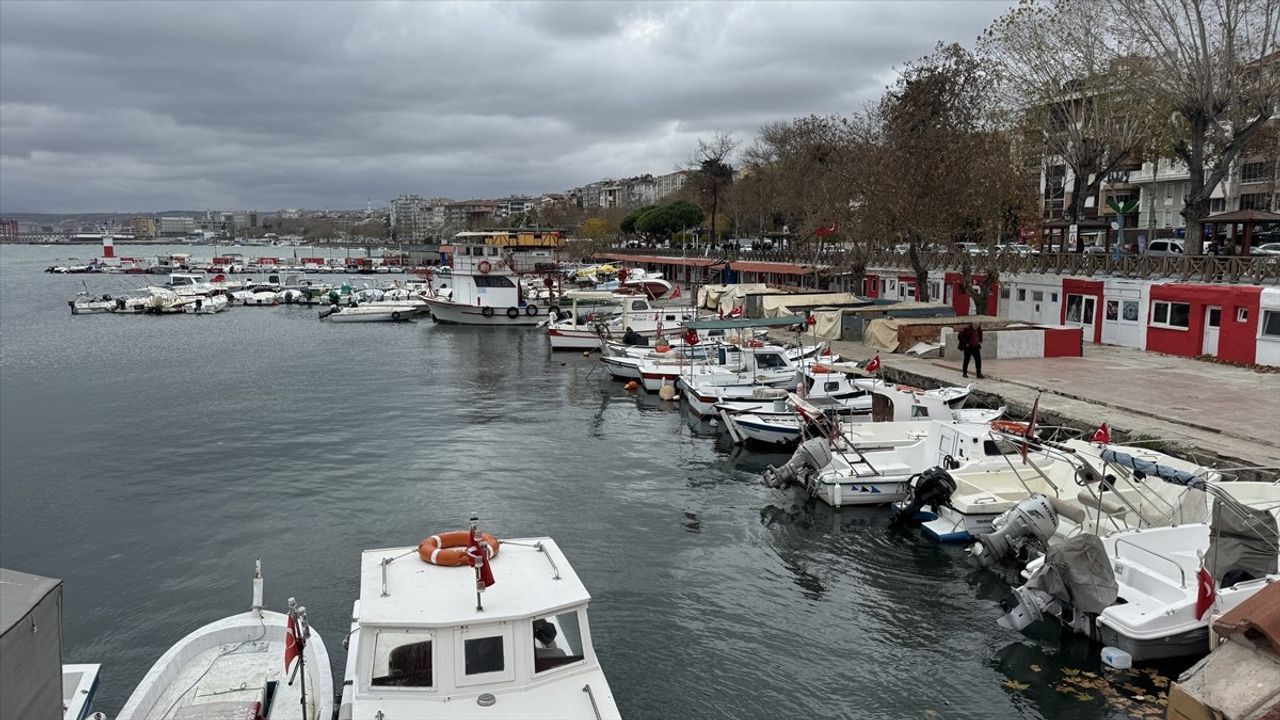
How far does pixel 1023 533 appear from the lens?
15961mm

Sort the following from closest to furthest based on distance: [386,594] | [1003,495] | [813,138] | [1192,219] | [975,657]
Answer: [386,594]
[975,657]
[1003,495]
[1192,219]
[813,138]

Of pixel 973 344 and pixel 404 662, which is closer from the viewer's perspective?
pixel 404 662

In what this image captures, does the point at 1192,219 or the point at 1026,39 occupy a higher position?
the point at 1026,39

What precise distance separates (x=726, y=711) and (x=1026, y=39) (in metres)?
40.7

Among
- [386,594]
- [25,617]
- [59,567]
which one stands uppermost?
[25,617]

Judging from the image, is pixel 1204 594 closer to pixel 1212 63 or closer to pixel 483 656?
pixel 483 656

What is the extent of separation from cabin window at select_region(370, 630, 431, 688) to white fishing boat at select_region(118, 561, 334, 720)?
3.55 ft

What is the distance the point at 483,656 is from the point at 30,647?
4.29 metres

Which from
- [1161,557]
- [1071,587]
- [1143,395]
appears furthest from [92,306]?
[1161,557]

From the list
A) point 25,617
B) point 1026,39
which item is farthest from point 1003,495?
point 1026,39

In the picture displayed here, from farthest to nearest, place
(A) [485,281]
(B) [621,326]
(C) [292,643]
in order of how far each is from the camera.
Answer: (A) [485,281] < (B) [621,326] < (C) [292,643]

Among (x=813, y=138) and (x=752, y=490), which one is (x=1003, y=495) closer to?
(x=752, y=490)

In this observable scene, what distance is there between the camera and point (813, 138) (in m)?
71.6

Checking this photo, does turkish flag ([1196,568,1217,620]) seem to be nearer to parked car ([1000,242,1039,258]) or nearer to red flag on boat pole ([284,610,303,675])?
red flag on boat pole ([284,610,303,675])
